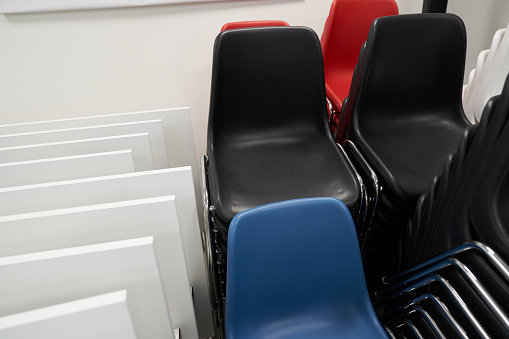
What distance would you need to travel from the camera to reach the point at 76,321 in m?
0.49

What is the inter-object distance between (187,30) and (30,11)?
0.81 metres

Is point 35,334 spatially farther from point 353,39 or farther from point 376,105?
point 353,39

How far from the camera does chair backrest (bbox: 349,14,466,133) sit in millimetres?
1296

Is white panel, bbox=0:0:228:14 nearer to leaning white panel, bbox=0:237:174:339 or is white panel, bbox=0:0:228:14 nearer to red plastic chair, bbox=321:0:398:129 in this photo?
red plastic chair, bbox=321:0:398:129

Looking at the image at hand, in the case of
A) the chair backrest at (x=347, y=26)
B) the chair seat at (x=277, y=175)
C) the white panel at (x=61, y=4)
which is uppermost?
the white panel at (x=61, y=4)

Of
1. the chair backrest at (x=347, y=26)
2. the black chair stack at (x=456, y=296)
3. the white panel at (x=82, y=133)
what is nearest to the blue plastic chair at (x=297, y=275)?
the black chair stack at (x=456, y=296)

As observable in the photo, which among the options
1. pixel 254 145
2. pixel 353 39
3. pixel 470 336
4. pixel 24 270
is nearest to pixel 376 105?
pixel 254 145

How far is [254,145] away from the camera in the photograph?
54.5 inches

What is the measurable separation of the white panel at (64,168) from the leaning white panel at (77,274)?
1.26 ft

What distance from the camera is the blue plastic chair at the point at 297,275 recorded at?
831 mm

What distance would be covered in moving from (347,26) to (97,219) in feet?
5.52

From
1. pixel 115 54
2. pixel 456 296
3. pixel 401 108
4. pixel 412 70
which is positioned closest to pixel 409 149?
pixel 401 108

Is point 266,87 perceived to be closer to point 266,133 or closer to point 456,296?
point 266,133

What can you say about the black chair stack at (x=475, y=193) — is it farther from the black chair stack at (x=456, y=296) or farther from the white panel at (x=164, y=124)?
the white panel at (x=164, y=124)
